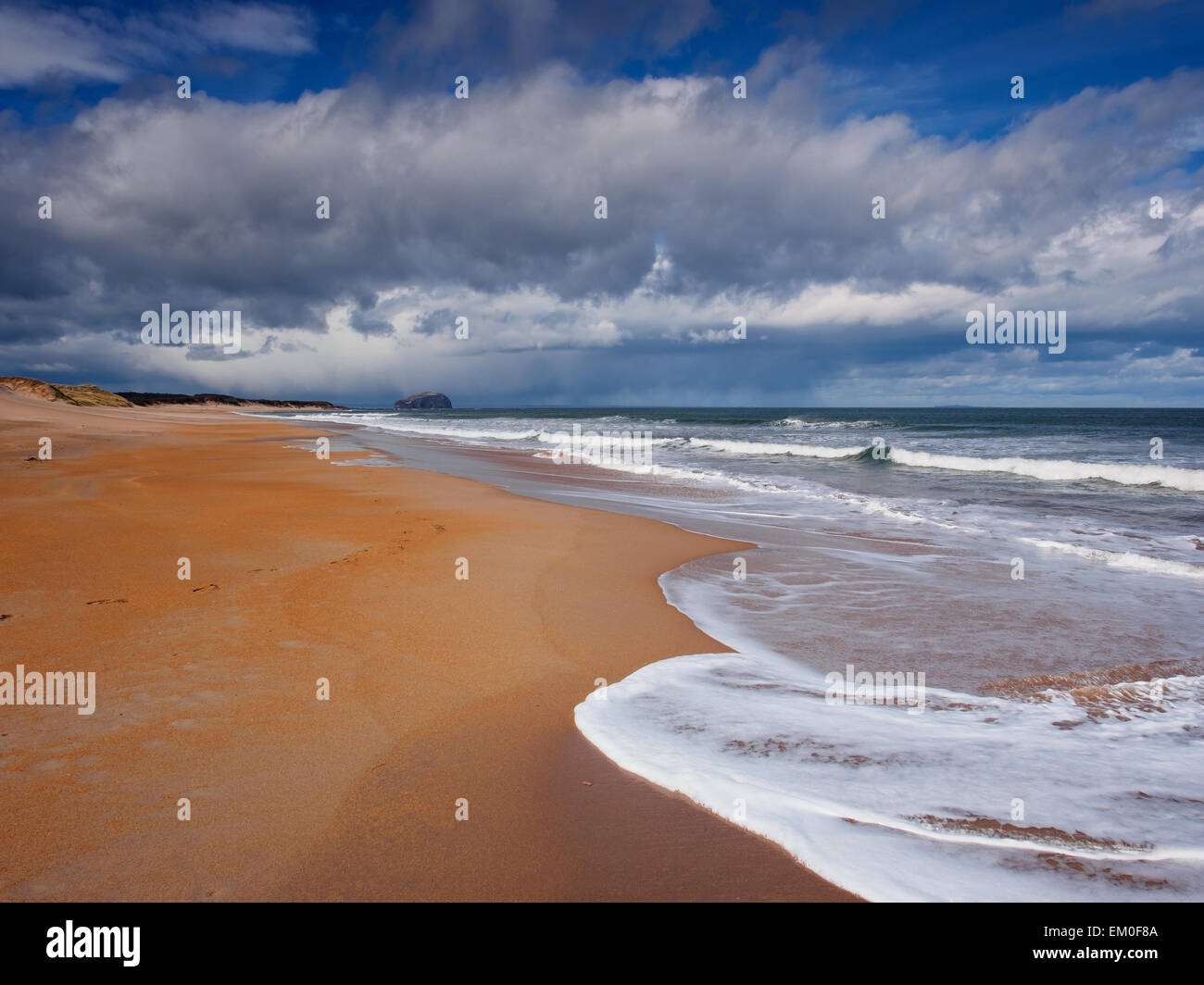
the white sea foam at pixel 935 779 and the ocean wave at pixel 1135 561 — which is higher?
the ocean wave at pixel 1135 561

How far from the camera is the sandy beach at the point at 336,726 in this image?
8.55 ft

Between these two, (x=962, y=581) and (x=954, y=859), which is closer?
(x=954, y=859)

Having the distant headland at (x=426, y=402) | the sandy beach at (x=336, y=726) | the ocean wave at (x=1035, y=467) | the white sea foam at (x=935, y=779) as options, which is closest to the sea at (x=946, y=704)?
the white sea foam at (x=935, y=779)

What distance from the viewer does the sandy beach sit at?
261cm

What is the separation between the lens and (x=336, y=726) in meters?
3.75

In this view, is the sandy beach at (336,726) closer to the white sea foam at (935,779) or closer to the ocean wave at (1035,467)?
the white sea foam at (935,779)

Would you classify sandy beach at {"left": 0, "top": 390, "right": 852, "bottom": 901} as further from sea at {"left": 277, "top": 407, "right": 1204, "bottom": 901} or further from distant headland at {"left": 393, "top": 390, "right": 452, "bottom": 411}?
distant headland at {"left": 393, "top": 390, "right": 452, "bottom": 411}

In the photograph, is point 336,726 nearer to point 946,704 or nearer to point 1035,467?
point 946,704

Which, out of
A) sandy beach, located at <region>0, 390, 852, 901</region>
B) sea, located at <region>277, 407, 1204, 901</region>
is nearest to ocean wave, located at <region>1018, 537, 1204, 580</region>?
sea, located at <region>277, 407, 1204, 901</region>

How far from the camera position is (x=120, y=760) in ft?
10.7
